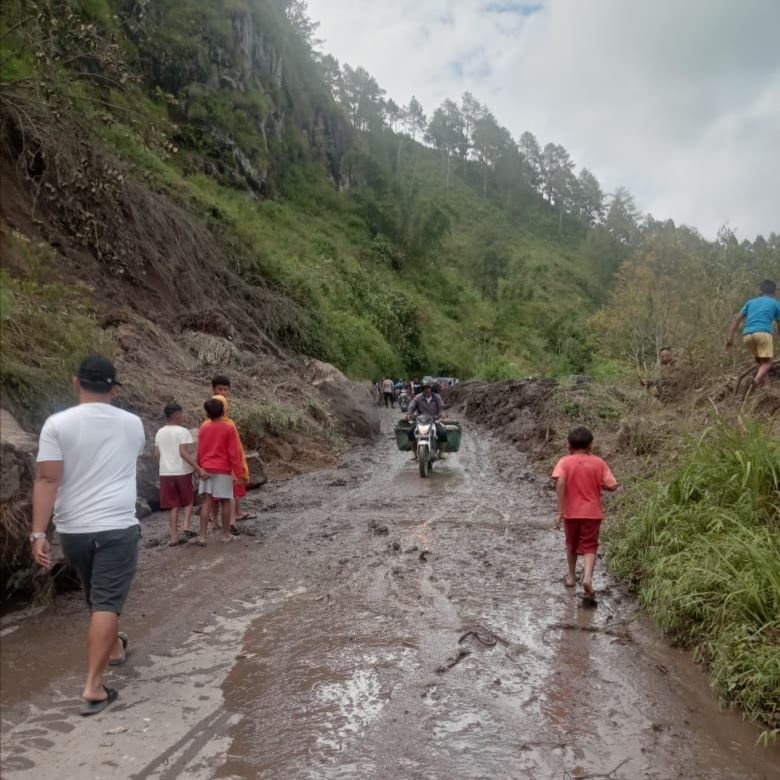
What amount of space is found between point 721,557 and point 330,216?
177 ft

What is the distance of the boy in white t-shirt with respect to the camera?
7.52 meters

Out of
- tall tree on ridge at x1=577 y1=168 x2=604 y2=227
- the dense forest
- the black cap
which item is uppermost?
tall tree on ridge at x1=577 y1=168 x2=604 y2=227

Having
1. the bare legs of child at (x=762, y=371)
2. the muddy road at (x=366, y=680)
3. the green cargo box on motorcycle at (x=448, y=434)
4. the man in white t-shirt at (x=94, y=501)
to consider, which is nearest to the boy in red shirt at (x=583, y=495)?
the muddy road at (x=366, y=680)

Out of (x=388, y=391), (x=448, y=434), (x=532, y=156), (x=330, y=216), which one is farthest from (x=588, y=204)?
(x=448, y=434)

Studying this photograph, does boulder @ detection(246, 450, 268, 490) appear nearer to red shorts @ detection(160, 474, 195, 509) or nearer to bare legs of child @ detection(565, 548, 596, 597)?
red shorts @ detection(160, 474, 195, 509)

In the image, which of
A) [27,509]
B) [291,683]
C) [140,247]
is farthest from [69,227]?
[291,683]

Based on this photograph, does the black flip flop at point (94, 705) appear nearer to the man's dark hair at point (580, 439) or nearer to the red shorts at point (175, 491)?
the red shorts at point (175, 491)

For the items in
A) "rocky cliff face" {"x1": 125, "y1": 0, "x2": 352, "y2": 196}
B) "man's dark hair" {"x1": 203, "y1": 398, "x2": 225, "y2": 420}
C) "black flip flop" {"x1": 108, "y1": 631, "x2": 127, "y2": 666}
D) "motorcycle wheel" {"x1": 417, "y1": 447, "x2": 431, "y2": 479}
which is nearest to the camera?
"black flip flop" {"x1": 108, "y1": 631, "x2": 127, "y2": 666}

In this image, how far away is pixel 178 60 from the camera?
3762cm

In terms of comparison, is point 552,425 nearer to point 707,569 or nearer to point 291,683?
point 707,569

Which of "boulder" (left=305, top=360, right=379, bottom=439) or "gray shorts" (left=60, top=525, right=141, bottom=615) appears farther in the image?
"boulder" (left=305, top=360, right=379, bottom=439)

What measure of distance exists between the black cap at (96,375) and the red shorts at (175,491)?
→ 3.85 meters

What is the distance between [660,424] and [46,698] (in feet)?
27.1

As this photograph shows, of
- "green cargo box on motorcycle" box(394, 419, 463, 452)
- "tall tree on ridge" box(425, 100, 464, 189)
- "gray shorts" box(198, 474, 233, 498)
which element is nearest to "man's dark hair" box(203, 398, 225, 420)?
"gray shorts" box(198, 474, 233, 498)
